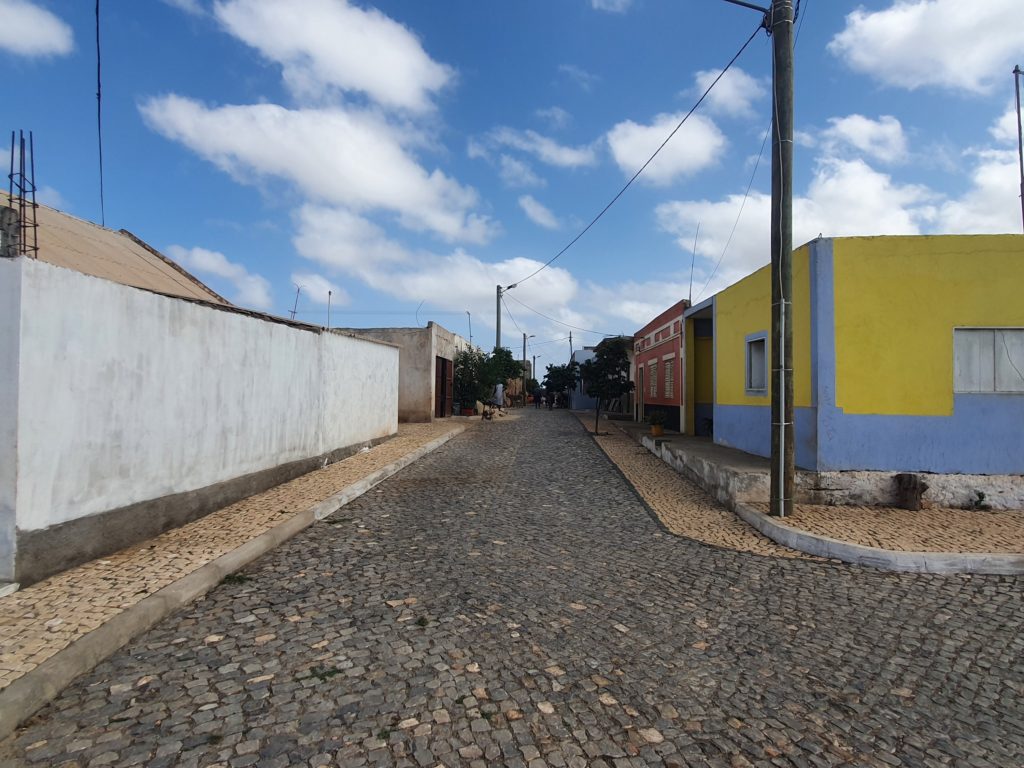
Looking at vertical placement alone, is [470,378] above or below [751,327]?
below

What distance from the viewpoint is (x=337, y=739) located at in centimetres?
265

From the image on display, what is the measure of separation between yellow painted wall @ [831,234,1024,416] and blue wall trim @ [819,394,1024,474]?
15cm

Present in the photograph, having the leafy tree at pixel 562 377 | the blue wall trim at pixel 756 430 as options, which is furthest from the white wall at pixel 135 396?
the leafy tree at pixel 562 377

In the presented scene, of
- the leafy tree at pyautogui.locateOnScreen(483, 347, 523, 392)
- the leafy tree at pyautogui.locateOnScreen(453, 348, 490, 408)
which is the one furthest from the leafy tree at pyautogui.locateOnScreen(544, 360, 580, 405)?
the leafy tree at pyautogui.locateOnScreen(453, 348, 490, 408)

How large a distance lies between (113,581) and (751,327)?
31.8 feet

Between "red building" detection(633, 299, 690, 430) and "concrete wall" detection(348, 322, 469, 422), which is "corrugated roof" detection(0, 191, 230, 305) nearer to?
"concrete wall" detection(348, 322, 469, 422)

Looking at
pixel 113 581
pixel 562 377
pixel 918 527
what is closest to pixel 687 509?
pixel 918 527

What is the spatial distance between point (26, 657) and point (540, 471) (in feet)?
27.3

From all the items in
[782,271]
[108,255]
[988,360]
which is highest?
[108,255]

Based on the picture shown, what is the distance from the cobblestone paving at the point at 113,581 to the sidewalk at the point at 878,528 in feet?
15.3

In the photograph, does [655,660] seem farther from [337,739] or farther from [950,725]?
[337,739]

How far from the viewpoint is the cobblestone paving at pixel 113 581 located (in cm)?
336

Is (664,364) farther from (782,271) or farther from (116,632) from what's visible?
(116,632)

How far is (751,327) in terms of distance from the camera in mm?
10531
